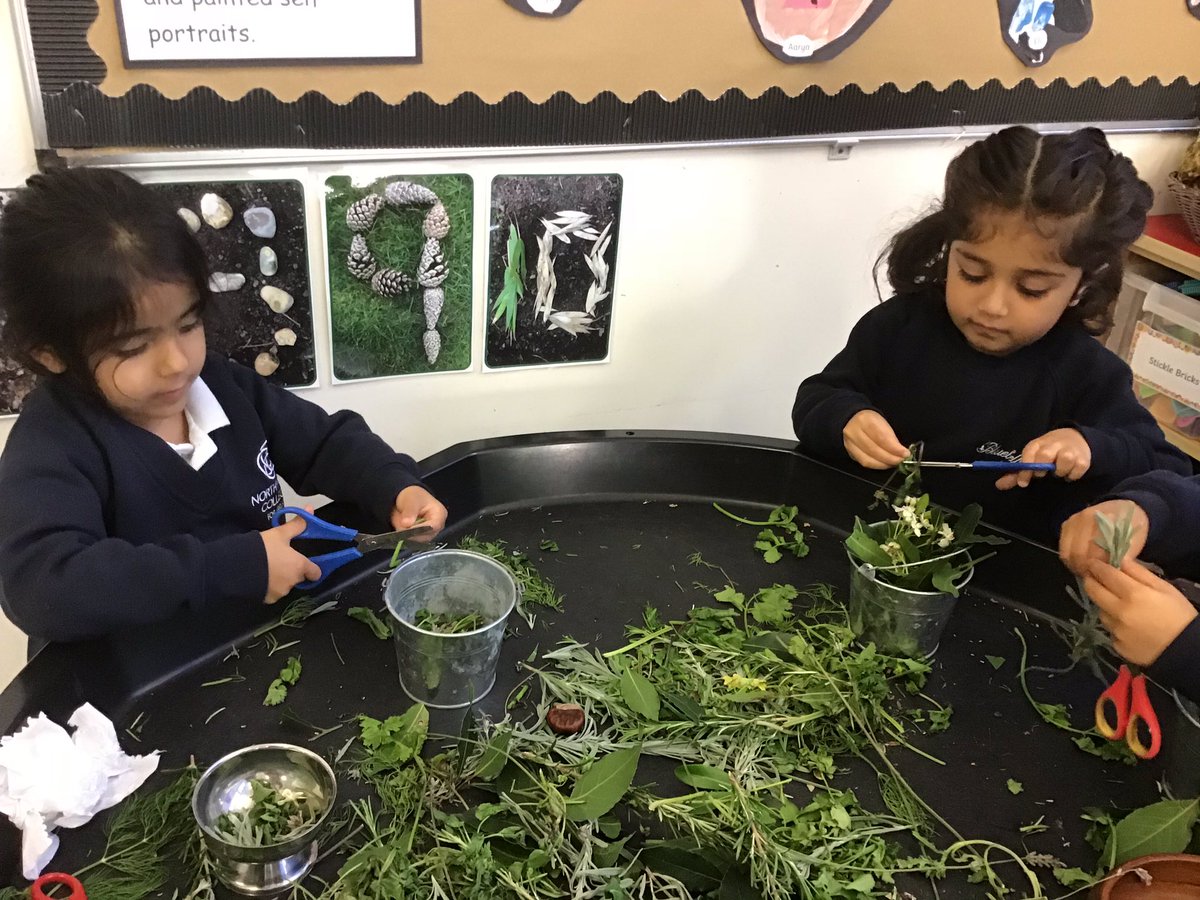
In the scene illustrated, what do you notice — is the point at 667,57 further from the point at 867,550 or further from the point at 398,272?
the point at 867,550

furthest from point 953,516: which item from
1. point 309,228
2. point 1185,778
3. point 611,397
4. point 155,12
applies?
point 155,12

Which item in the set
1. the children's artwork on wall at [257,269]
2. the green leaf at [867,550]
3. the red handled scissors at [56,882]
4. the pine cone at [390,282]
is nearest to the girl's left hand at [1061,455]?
the green leaf at [867,550]

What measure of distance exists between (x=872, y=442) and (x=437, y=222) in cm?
62

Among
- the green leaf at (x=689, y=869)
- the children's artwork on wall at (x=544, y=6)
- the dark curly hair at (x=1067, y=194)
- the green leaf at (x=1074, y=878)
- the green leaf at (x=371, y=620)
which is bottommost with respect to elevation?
the green leaf at (x=1074, y=878)

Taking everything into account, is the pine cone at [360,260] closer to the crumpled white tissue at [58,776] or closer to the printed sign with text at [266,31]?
the printed sign with text at [266,31]

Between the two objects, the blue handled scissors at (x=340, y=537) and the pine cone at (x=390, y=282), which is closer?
the blue handled scissors at (x=340, y=537)

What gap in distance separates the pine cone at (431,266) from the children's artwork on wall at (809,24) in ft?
1.69

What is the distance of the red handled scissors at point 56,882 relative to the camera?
67 centimetres

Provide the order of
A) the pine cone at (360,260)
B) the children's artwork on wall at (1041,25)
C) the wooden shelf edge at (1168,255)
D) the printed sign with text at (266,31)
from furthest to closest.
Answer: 1. the wooden shelf edge at (1168,255)
2. the children's artwork on wall at (1041,25)
3. the pine cone at (360,260)
4. the printed sign with text at (266,31)

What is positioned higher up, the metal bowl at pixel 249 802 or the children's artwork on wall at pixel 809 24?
the children's artwork on wall at pixel 809 24

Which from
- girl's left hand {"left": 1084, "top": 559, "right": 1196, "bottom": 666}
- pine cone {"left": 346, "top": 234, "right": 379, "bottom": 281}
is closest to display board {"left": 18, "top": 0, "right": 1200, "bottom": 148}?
pine cone {"left": 346, "top": 234, "right": 379, "bottom": 281}

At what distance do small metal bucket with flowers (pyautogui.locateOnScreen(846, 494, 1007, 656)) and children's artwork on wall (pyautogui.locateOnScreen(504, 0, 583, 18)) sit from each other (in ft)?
2.33

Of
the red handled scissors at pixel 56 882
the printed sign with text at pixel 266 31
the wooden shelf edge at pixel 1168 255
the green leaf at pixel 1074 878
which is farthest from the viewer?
the wooden shelf edge at pixel 1168 255

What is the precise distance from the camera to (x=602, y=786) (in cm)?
76
